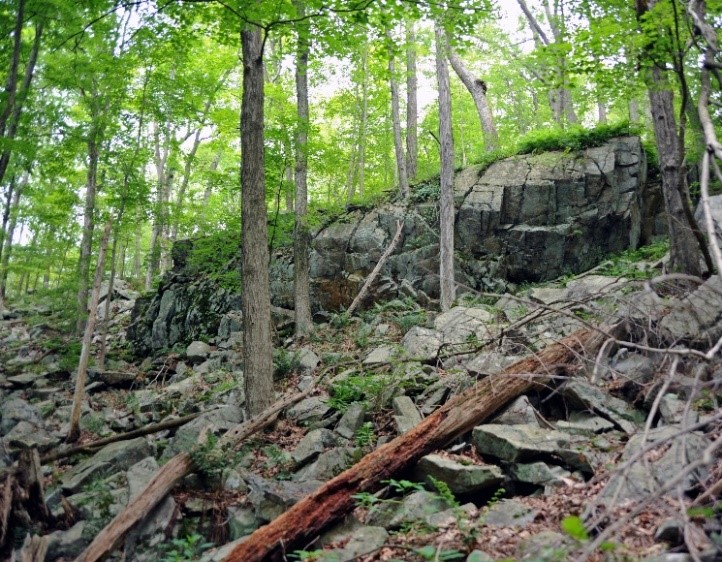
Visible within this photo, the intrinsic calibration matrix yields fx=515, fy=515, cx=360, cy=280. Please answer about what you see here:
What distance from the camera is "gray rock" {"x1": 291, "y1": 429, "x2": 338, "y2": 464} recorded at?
6758 millimetres

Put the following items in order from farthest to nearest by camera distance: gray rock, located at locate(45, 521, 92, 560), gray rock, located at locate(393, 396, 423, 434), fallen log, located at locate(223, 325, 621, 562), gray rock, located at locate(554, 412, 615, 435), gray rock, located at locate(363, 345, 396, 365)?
gray rock, located at locate(363, 345, 396, 365) < gray rock, located at locate(393, 396, 423, 434) < gray rock, located at locate(45, 521, 92, 560) < gray rock, located at locate(554, 412, 615, 435) < fallen log, located at locate(223, 325, 621, 562)

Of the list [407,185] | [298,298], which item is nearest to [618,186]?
[407,185]

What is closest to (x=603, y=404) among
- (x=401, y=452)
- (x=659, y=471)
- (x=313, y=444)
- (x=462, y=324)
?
(x=659, y=471)

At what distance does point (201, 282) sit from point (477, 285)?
862 centimetres

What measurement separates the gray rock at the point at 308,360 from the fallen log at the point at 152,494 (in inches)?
106

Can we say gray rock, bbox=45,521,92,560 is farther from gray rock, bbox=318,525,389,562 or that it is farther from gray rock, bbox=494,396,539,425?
gray rock, bbox=494,396,539,425

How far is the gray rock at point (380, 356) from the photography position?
918 cm

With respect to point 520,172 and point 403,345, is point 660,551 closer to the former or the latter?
point 403,345

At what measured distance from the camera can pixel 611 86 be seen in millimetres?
7676

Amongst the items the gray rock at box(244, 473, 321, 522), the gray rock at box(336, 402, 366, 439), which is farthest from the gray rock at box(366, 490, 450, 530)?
the gray rock at box(336, 402, 366, 439)

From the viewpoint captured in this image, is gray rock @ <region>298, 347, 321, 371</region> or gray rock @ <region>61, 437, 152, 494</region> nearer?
gray rock @ <region>61, 437, 152, 494</region>

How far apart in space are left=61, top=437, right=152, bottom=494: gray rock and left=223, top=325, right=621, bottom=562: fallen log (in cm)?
370

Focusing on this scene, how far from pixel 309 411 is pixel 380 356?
6.42 feet

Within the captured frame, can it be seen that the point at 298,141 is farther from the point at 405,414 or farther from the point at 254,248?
the point at 405,414
